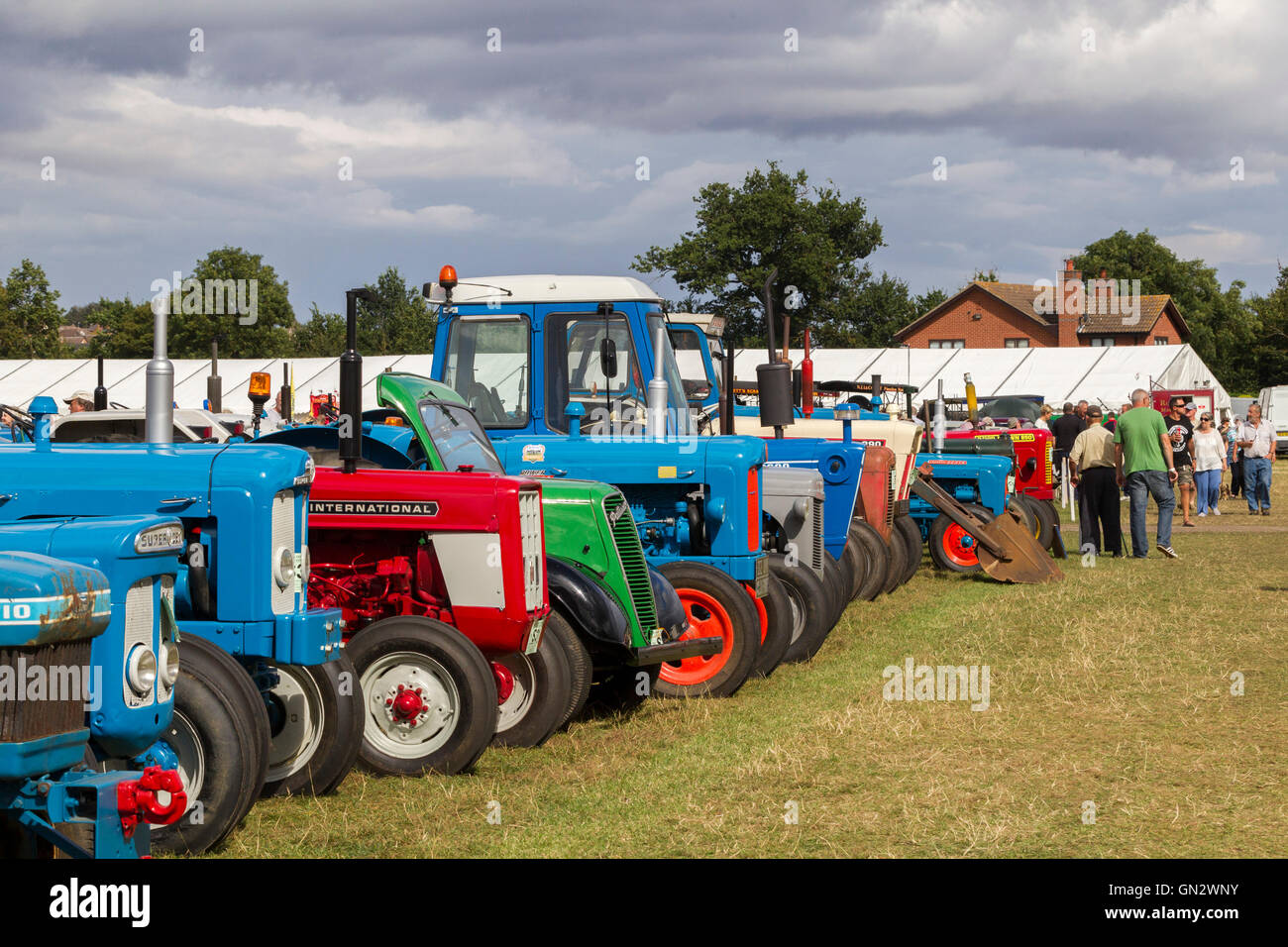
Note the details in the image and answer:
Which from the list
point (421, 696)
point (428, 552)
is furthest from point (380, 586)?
point (421, 696)

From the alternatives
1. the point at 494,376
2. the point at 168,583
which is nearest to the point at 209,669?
the point at 168,583

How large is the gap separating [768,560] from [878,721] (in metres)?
2.26

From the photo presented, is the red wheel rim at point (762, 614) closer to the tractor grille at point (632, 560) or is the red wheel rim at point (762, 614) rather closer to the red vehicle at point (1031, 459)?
the tractor grille at point (632, 560)

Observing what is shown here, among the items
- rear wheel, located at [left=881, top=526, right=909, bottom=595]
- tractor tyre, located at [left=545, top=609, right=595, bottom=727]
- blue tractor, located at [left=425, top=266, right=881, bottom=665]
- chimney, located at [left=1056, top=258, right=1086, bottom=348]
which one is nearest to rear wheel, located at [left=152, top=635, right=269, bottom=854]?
tractor tyre, located at [left=545, top=609, right=595, bottom=727]

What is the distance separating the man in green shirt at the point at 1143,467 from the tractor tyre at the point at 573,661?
435 inches

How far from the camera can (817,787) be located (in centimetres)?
621

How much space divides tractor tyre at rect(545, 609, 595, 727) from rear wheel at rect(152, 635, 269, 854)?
222 cm

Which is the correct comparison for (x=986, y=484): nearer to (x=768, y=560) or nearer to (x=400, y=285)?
(x=768, y=560)

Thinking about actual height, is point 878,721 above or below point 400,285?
below

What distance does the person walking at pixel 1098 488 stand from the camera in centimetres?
1703

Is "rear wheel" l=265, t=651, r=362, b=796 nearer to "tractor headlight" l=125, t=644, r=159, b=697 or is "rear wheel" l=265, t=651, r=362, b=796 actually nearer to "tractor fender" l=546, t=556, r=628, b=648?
"tractor headlight" l=125, t=644, r=159, b=697

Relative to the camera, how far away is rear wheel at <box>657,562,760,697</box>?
8508mm

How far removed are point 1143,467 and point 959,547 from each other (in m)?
2.63
